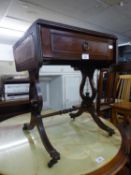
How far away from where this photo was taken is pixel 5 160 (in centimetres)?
83

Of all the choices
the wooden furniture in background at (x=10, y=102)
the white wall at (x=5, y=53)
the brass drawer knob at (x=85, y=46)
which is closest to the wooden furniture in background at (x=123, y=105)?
the brass drawer knob at (x=85, y=46)

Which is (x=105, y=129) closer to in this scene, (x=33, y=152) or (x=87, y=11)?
(x=33, y=152)

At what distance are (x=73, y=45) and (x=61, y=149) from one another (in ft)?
2.11

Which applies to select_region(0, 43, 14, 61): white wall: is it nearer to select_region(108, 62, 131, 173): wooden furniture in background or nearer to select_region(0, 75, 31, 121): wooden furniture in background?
select_region(0, 75, 31, 121): wooden furniture in background

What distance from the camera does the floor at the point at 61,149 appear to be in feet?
2.47

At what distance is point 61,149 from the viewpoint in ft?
3.09

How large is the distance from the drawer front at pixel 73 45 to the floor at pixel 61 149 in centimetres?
56

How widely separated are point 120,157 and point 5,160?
64 centimetres

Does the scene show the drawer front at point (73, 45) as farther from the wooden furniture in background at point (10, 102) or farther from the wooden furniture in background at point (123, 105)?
the wooden furniture in background at point (10, 102)

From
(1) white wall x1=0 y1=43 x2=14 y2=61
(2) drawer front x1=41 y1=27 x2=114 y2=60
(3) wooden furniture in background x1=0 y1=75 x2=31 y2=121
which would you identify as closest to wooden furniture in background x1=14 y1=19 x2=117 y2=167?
(2) drawer front x1=41 y1=27 x2=114 y2=60

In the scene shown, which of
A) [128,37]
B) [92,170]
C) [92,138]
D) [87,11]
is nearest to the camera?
[92,170]

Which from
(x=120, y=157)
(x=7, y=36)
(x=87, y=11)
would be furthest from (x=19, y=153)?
(x=7, y=36)

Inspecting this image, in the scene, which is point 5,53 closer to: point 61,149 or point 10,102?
point 10,102

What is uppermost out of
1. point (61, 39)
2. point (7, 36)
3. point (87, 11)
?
point (87, 11)
